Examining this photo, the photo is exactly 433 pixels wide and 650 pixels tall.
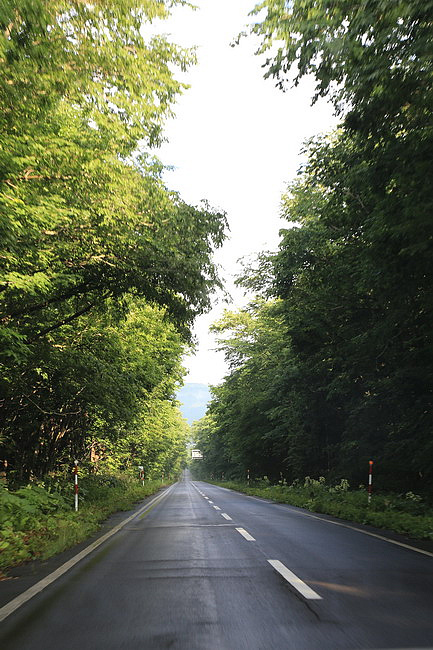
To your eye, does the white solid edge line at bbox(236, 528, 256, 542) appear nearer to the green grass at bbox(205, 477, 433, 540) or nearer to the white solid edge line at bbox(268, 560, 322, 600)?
the white solid edge line at bbox(268, 560, 322, 600)

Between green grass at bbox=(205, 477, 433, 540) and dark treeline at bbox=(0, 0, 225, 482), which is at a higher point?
dark treeline at bbox=(0, 0, 225, 482)

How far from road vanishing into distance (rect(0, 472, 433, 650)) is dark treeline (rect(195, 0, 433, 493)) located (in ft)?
16.1

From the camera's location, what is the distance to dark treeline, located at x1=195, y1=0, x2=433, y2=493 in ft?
20.6

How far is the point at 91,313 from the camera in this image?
43.9ft

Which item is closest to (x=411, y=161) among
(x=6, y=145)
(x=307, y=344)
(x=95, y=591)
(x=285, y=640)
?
(x=6, y=145)

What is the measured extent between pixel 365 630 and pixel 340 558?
11.5 ft

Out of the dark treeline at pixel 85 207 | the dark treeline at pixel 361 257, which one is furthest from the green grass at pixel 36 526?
the dark treeline at pixel 361 257

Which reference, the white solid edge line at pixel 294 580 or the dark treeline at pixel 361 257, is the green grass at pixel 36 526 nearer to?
the white solid edge line at pixel 294 580

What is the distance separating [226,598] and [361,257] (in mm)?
8420

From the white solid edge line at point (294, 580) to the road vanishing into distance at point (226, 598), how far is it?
0.01 meters

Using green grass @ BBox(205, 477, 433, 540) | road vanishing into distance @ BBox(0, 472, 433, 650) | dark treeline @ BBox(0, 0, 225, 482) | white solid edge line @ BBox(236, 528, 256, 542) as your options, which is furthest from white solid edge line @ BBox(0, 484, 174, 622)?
green grass @ BBox(205, 477, 433, 540)

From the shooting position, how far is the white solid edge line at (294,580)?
5074 mm

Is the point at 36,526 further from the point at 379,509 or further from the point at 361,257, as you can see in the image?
the point at 379,509

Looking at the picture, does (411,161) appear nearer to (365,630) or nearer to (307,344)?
(365,630)
